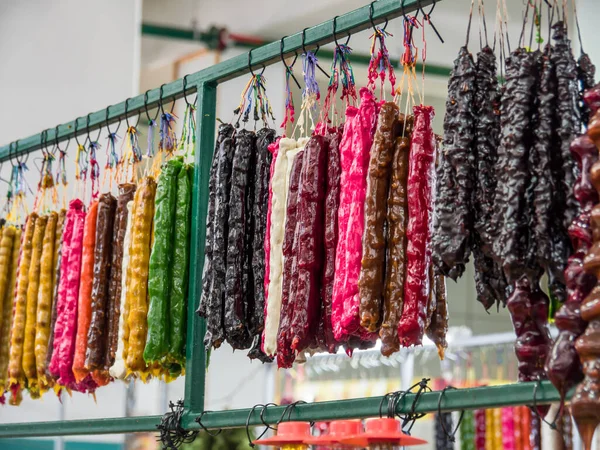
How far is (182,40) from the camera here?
35.0 ft

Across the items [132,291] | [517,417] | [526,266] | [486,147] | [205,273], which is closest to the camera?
[526,266]

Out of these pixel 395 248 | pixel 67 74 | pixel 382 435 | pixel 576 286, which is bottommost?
pixel 382 435

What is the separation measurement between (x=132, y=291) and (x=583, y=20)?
78.1 inches

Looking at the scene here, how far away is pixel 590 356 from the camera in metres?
2.17

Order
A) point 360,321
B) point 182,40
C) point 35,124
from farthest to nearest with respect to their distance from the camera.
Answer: point 182,40 < point 35,124 < point 360,321

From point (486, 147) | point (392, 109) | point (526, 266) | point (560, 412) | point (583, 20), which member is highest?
point (583, 20)

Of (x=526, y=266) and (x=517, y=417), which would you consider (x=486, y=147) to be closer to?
(x=526, y=266)

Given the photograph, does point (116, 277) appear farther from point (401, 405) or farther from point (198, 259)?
point (401, 405)

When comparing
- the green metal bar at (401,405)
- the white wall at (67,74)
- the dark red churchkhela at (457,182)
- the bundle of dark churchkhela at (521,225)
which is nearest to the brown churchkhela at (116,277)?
the green metal bar at (401,405)

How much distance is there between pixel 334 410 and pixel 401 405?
0.88ft

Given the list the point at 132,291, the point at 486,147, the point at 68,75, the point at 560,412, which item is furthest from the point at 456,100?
the point at 68,75

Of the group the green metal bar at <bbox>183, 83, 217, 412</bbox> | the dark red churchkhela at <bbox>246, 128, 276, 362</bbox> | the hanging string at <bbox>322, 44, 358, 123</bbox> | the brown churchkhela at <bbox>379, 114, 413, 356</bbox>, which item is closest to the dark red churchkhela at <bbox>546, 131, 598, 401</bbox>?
the brown churchkhela at <bbox>379, 114, 413, 356</bbox>

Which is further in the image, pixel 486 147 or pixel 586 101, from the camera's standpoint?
pixel 486 147

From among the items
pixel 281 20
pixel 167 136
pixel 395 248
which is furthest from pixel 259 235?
pixel 281 20
